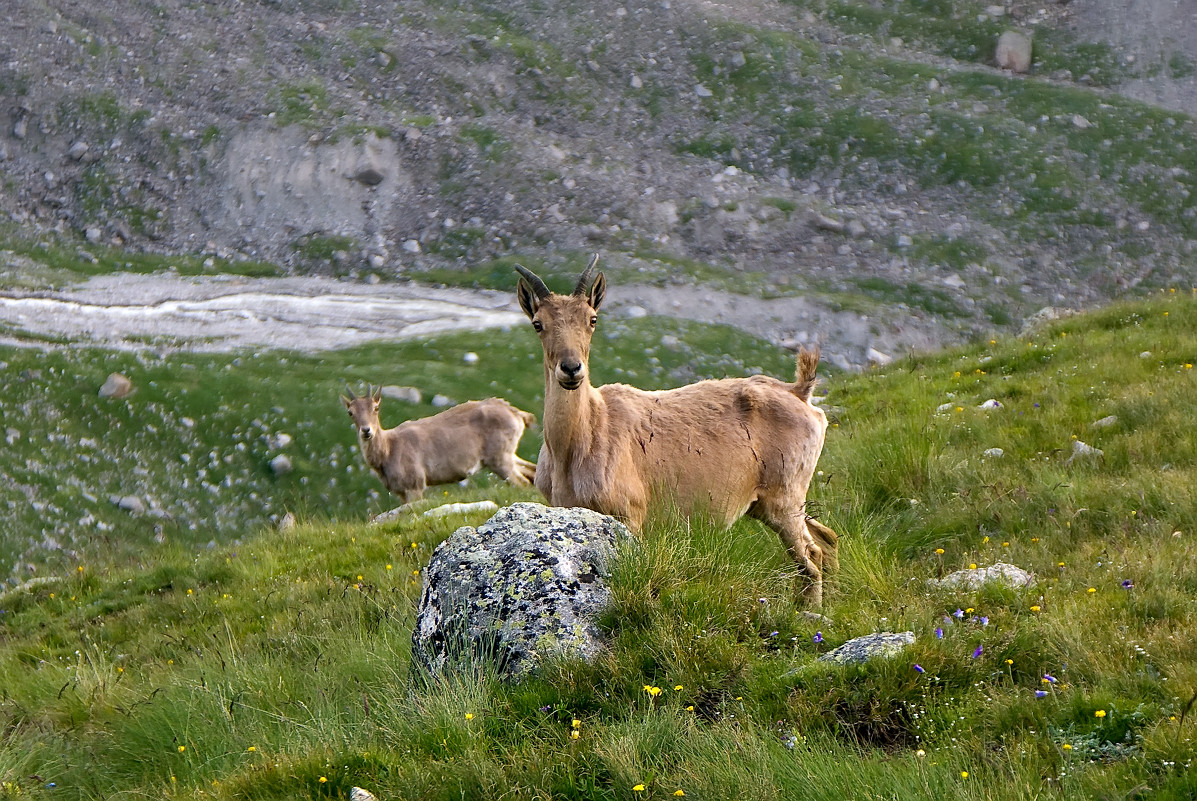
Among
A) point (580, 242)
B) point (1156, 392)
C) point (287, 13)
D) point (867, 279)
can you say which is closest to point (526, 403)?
point (580, 242)

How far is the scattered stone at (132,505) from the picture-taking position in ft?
66.5

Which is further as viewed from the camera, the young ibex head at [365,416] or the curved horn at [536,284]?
the young ibex head at [365,416]

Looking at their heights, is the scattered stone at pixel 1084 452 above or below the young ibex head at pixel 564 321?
below

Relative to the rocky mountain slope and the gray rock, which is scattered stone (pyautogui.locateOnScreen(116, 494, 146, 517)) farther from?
the gray rock

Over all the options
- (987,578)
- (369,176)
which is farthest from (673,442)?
(369,176)

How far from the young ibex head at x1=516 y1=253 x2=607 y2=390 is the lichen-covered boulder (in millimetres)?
1078

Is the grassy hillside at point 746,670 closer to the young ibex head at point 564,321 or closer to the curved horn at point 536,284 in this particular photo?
the young ibex head at point 564,321

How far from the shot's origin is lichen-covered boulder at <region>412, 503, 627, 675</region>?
614 centimetres

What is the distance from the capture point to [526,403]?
25.7m

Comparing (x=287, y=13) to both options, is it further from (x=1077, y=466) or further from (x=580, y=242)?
(x=1077, y=466)

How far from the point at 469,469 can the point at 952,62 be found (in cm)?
3267

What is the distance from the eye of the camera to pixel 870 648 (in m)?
5.87

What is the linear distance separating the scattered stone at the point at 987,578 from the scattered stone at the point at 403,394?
19423 mm

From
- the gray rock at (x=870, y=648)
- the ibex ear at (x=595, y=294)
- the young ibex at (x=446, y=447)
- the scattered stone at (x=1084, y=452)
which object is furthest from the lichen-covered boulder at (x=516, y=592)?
the young ibex at (x=446, y=447)
